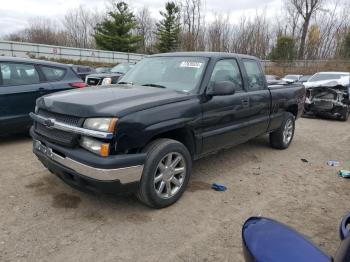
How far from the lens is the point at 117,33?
3703 cm

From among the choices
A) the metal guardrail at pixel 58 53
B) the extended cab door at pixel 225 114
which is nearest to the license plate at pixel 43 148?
the extended cab door at pixel 225 114

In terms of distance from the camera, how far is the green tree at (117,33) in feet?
120

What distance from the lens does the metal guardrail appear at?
25816 mm

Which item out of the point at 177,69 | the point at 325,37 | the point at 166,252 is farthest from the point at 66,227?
the point at 325,37

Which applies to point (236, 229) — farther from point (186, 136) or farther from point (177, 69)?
point (177, 69)

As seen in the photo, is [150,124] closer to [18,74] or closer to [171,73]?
[171,73]

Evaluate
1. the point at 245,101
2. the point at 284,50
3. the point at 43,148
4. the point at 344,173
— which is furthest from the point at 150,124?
the point at 284,50

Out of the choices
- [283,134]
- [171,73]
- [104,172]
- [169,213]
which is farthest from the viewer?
[283,134]

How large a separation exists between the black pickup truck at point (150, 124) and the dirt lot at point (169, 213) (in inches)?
15.0

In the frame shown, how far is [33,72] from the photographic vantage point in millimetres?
6254

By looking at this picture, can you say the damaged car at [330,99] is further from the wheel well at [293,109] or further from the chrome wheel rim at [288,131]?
the chrome wheel rim at [288,131]

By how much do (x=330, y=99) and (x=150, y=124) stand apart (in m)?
9.32

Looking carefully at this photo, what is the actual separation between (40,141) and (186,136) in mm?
1719

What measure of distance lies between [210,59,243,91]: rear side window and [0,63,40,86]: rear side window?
3.72m
